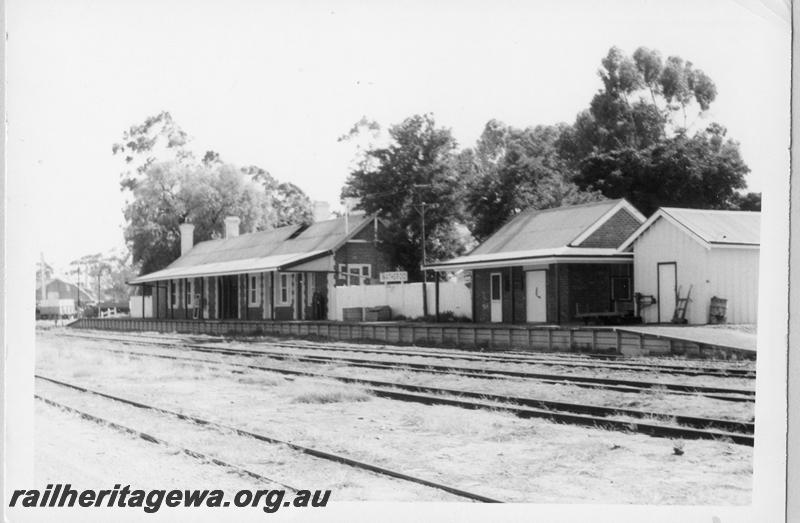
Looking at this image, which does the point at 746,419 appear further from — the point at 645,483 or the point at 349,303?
the point at 349,303

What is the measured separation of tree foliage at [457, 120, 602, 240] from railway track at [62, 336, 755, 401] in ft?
10.5

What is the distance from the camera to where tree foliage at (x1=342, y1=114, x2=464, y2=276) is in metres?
10.9

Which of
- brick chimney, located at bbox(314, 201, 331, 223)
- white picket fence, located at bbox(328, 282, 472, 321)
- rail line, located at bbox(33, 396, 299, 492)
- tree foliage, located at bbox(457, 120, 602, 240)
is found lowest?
rail line, located at bbox(33, 396, 299, 492)

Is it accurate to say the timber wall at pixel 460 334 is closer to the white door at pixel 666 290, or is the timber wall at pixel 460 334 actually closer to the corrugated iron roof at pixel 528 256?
the white door at pixel 666 290

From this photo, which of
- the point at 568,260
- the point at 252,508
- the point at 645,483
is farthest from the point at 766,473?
the point at 568,260

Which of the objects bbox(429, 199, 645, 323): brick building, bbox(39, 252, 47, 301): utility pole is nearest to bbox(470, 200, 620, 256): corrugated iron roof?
bbox(429, 199, 645, 323): brick building

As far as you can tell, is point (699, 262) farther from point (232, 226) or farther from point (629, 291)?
point (232, 226)

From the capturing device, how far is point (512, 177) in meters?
17.7

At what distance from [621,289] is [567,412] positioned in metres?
7.19

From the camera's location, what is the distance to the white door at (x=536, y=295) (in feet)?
65.6

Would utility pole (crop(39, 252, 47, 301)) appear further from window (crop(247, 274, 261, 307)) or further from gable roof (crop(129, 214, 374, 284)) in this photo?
window (crop(247, 274, 261, 307))

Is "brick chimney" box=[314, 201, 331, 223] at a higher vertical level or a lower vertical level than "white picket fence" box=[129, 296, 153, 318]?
higher

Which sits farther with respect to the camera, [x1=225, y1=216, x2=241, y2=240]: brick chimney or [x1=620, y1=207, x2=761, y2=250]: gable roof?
[x1=225, y1=216, x2=241, y2=240]: brick chimney

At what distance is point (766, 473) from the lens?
21.9 ft
